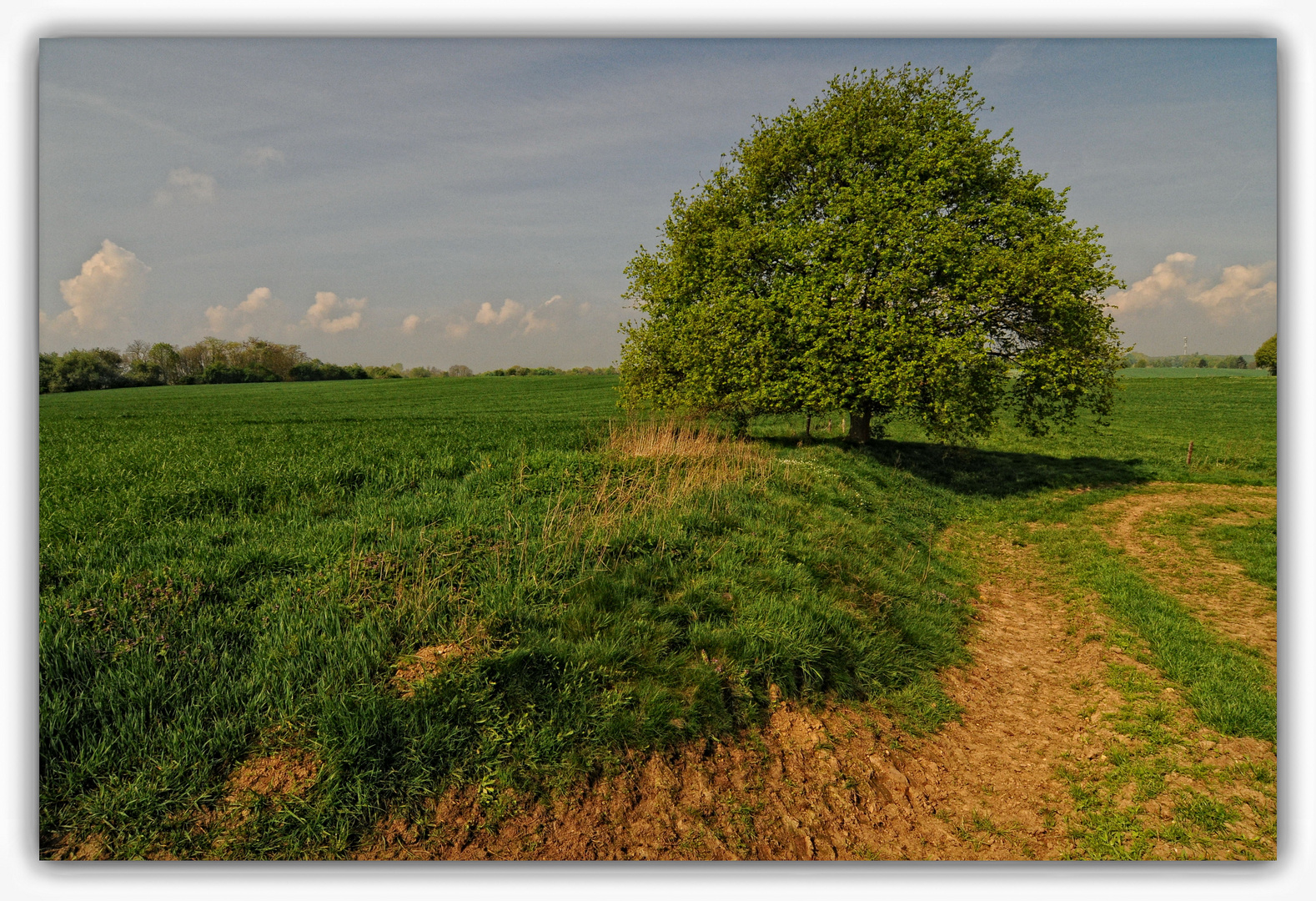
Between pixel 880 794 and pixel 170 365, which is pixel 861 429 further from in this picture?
pixel 170 365

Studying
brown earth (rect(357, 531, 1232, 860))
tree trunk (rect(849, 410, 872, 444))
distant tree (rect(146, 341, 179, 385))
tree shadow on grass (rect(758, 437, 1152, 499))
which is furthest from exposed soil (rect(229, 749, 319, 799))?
distant tree (rect(146, 341, 179, 385))

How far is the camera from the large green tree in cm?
1327

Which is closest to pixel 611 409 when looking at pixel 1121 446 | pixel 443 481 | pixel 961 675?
pixel 1121 446

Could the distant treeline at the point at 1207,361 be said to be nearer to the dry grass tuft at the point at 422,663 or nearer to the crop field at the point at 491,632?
the crop field at the point at 491,632

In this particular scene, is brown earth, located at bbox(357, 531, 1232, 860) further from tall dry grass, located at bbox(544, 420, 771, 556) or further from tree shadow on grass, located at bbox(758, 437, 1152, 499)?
tree shadow on grass, located at bbox(758, 437, 1152, 499)

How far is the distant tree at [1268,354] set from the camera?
505 cm

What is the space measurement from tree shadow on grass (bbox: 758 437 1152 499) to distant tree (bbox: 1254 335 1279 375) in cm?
843

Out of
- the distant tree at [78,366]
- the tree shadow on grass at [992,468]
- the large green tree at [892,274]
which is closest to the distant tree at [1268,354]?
the large green tree at [892,274]

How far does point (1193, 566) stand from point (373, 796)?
1157cm

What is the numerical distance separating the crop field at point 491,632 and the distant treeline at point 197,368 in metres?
1.57

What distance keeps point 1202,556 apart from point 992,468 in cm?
898

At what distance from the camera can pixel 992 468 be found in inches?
713

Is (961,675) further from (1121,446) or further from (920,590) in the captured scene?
(1121,446)

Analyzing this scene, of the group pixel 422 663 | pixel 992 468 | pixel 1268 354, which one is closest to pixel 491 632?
pixel 422 663
